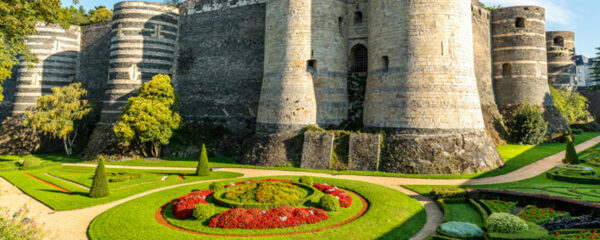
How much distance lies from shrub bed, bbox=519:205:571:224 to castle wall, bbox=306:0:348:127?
14.7 metres

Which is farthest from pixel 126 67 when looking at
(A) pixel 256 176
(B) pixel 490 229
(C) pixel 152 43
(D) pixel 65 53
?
(B) pixel 490 229

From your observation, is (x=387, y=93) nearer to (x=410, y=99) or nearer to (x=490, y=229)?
(x=410, y=99)

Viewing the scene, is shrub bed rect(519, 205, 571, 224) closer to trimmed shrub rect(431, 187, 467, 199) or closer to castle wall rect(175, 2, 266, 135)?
trimmed shrub rect(431, 187, 467, 199)

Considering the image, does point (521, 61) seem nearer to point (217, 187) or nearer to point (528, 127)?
point (528, 127)

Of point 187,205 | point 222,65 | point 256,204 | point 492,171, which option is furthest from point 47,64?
point 492,171

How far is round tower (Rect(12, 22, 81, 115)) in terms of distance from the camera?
36.0 meters

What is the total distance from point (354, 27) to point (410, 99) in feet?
27.2

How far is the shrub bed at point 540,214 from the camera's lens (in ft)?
37.3

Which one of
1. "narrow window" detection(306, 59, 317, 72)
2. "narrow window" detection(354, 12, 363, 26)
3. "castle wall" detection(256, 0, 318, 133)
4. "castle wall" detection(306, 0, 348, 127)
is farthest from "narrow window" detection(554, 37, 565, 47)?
"castle wall" detection(256, 0, 318, 133)

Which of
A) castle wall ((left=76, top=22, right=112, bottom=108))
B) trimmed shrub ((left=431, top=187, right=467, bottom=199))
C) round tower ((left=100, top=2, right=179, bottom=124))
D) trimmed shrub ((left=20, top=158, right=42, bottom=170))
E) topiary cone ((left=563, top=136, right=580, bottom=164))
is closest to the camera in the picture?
trimmed shrub ((left=431, top=187, right=467, bottom=199))

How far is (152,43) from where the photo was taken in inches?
1293

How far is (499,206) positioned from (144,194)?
16125 millimetres

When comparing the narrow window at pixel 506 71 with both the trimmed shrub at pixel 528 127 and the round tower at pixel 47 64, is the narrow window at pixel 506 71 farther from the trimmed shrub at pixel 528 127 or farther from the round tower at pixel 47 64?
the round tower at pixel 47 64

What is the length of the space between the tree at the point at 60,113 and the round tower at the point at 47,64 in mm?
5589
